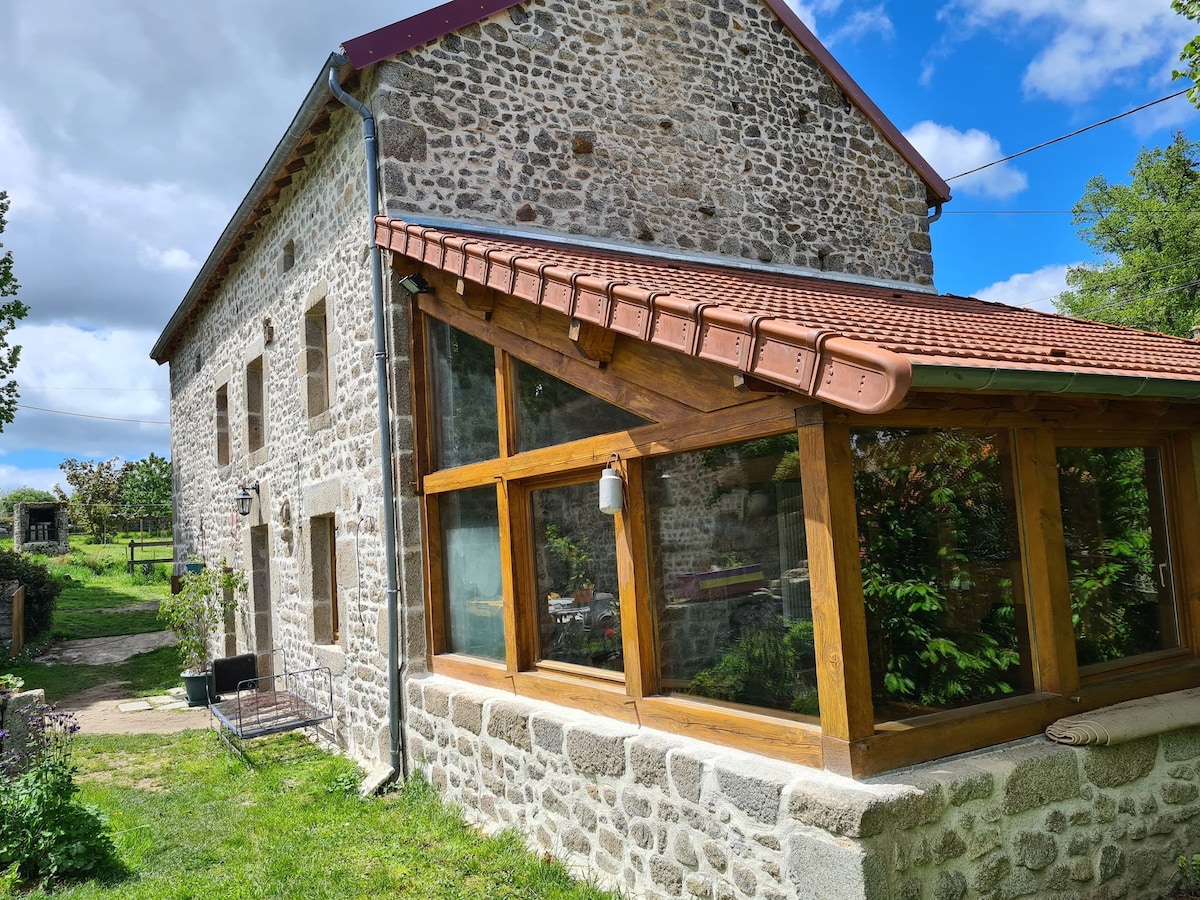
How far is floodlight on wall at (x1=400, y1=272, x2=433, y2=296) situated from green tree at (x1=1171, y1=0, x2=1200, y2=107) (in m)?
7.12

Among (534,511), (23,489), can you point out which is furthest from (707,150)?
(23,489)

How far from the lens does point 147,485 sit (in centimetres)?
3962

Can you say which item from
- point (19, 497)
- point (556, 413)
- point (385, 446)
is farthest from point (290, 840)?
point (19, 497)

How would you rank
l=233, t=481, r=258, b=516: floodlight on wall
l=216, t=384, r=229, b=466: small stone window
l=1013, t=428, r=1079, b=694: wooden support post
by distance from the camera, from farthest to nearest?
1. l=216, t=384, r=229, b=466: small stone window
2. l=233, t=481, r=258, b=516: floodlight on wall
3. l=1013, t=428, r=1079, b=694: wooden support post

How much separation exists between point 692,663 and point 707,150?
5.18m

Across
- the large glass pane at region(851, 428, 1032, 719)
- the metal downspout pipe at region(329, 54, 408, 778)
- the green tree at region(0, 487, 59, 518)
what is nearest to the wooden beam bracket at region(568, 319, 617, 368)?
the large glass pane at region(851, 428, 1032, 719)

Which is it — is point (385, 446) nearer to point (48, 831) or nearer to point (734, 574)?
point (48, 831)

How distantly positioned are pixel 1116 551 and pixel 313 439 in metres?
6.41

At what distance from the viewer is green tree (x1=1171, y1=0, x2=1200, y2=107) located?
790 centimetres

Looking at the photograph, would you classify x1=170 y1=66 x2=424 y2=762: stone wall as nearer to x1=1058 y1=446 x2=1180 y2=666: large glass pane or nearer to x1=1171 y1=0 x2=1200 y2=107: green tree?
x1=1058 y1=446 x2=1180 y2=666: large glass pane

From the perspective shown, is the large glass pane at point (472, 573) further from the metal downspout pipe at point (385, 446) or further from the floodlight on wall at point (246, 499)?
the floodlight on wall at point (246, 499)

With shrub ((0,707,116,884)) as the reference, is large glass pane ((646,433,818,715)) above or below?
above

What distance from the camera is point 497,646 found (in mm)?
5715

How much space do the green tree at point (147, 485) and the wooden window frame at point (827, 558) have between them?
36.1 metres
